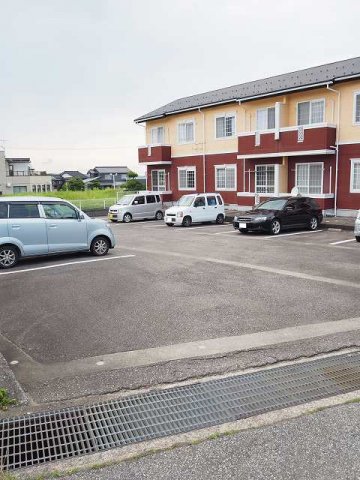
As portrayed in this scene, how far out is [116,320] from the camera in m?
6.77

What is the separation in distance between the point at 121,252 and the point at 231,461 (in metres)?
10.6

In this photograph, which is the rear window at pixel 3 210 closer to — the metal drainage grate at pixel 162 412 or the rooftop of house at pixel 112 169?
the metal drainage grate at pixel 162 412

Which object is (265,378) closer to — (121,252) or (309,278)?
(309,278)

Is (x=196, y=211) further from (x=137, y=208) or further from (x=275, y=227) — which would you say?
(x=275, y=227)

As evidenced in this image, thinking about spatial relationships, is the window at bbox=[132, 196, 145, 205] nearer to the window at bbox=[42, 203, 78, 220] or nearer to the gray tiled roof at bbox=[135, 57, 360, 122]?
the gray tiled roof at bbox=[135, 57, 360, 122]

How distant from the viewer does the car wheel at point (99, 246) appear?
1284cm

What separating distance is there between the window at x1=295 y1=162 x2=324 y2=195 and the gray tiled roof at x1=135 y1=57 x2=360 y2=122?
3885 millimetres

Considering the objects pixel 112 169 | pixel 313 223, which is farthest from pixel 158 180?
pixel 112 169

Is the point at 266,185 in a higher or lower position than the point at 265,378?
higher

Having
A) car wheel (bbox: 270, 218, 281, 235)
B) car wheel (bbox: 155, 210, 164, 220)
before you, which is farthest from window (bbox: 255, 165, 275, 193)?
car wheel (bbox: 270, 218, 281, 235)

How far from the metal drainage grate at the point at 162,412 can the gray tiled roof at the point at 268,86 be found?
757 inches

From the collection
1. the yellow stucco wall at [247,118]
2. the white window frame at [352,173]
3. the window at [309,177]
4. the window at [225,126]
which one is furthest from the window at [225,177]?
the white window frame at [352,173]

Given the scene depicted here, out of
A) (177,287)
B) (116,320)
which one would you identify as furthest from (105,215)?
(116,320)

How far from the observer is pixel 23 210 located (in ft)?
37.8
